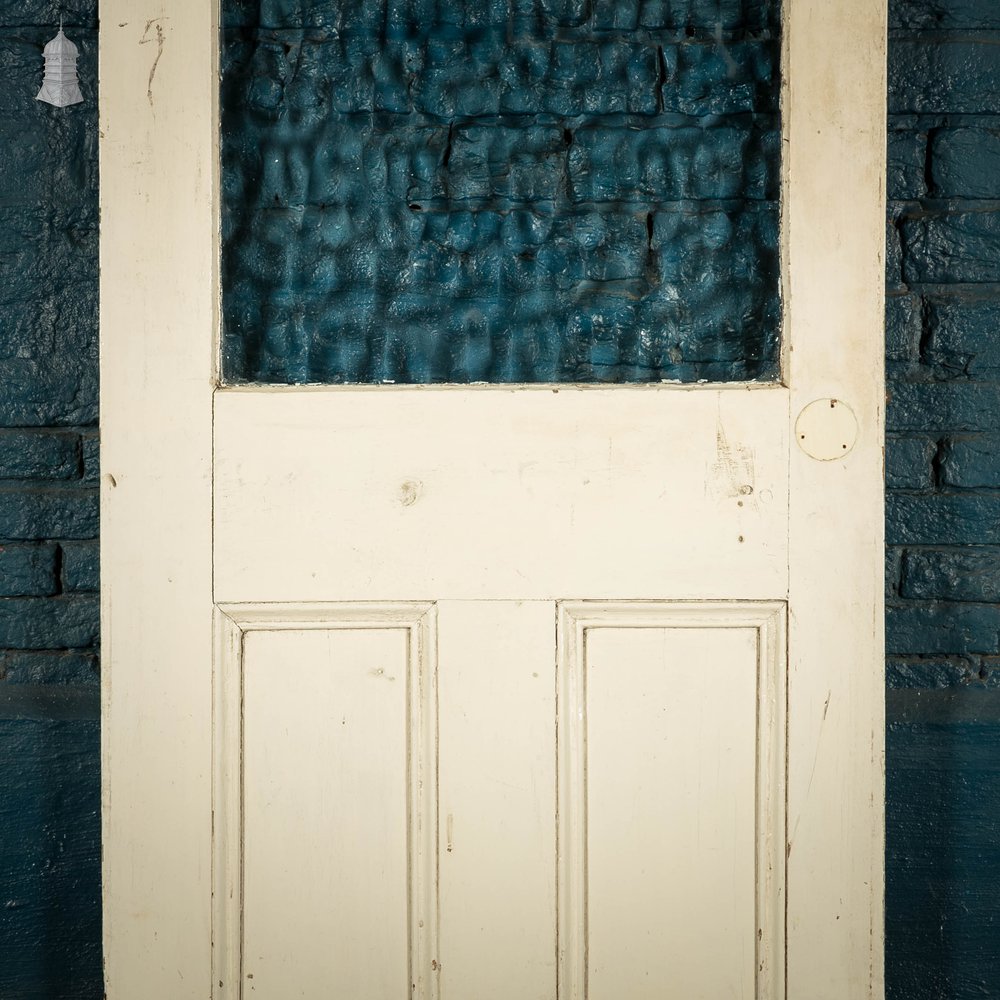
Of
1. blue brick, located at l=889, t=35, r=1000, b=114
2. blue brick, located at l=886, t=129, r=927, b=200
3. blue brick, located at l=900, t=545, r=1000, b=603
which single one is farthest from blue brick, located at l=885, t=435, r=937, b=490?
blue brick, located at l=889, t=35, r=1000, b=114

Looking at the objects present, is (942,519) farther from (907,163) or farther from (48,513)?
(48,513)

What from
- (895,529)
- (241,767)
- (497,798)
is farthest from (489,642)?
(895,529)

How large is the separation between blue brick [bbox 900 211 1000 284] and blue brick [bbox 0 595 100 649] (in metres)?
1.33

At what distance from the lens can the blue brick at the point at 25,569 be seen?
54.0 inches

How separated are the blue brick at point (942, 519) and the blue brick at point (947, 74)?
1.86 feet

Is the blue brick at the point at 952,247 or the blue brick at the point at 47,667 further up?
the blue brick at the point at 952,247

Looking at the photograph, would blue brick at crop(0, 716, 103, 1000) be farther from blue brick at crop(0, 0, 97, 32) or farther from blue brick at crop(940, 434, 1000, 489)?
blue brick at crop(940, 434, 1000, 489)

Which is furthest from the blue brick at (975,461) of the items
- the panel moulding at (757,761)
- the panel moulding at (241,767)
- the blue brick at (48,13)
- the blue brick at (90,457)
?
the blue brick at (48,13)

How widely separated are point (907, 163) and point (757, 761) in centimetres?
89

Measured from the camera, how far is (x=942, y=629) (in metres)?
1.37

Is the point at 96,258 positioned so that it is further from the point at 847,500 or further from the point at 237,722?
the point at 847,500

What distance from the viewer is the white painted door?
3.57 feet

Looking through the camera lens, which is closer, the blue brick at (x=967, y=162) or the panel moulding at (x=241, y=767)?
the panel moulding at (x=241, y=767)

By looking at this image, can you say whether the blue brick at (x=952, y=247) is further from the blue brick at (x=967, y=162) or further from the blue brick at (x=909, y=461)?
the blue brick at (x=909, y=461)
